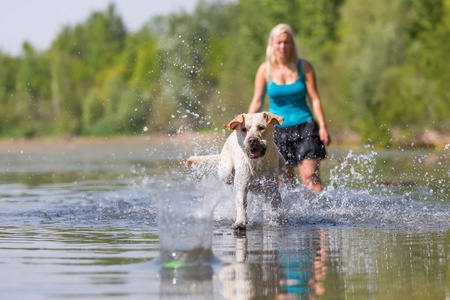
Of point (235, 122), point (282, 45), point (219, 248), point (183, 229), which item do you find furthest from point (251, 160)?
point (183, 229)

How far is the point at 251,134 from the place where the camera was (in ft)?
24.2

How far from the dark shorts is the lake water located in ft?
1.67

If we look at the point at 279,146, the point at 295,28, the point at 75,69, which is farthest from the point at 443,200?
the point at 75,69

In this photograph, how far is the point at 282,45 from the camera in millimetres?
9227

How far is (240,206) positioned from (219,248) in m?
1.38

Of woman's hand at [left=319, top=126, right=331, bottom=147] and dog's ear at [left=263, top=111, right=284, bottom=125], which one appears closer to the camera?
dog's ear at [left=263, top=111, right=284, bottom=125]

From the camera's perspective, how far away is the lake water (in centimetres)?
465

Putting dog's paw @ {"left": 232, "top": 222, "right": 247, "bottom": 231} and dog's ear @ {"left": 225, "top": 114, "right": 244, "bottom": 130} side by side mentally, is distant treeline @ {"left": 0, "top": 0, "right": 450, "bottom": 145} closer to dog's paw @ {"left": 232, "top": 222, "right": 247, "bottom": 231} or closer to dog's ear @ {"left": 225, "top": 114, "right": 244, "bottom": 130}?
dog's ear @ {"left": 225, "top": 114, "right": 244, "bottom": 130}

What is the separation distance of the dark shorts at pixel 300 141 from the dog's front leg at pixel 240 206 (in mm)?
1800

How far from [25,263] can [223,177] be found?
3.08 metres

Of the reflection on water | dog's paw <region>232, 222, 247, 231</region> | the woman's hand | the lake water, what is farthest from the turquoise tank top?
the reflection on water

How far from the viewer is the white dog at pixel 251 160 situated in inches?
294

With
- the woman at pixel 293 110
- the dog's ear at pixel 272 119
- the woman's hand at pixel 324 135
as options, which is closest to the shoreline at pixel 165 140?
the woman's hand at pixel 324 135

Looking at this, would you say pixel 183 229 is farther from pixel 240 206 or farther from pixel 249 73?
pixel 249 73
